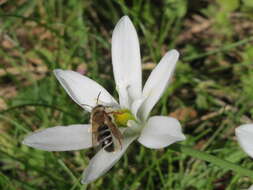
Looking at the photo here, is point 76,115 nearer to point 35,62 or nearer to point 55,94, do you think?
point 55,94

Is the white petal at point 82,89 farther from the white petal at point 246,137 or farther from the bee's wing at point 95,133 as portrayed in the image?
the white petal at point 246,137

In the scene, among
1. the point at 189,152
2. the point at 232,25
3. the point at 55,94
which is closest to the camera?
the point at 189,152

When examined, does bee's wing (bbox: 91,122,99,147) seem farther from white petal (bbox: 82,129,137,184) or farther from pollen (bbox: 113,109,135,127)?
pollen (bbox: 113,109,135,127)

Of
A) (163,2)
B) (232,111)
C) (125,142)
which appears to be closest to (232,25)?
(163,2)

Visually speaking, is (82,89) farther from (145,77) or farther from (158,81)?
(145,77)

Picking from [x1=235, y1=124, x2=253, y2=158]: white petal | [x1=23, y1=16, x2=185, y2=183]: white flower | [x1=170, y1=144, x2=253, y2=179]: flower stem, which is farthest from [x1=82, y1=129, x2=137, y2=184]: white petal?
[x1=235, y1=124, x2=253, y2=158]: white petal

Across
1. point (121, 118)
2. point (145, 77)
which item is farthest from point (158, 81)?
point (145, 77)
